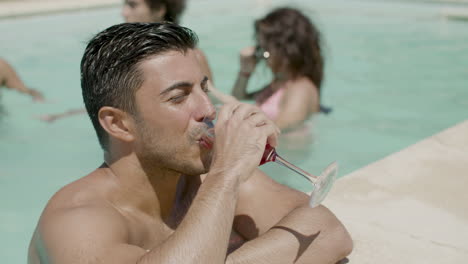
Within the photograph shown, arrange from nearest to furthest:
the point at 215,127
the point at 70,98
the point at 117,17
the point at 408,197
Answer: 1. the point at 215,127
2. the point at 408,197
3. the point at 70,98
4. the point at 117,17

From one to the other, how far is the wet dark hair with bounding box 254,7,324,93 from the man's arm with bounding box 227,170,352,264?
269 cm

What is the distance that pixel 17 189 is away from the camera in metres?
5.38

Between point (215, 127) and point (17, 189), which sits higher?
point (215, 127)

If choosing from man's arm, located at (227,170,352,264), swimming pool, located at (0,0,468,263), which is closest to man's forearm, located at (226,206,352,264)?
man's arm, located at (227,170,352,264)

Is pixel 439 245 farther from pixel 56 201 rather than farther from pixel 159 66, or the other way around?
pixel 56 201

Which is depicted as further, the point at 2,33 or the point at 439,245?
the point at 2,33

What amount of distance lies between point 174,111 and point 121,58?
A: 299 millimetres

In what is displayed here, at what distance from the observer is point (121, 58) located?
87.4 inches

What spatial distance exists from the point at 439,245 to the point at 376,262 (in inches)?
Answer: 14.5

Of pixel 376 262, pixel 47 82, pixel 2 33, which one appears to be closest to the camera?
pixel 376 262

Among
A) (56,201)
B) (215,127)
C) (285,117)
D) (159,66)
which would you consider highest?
(159,66)

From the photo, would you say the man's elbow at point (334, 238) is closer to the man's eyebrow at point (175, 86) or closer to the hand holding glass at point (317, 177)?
the hand holding glass at point (317, 177)

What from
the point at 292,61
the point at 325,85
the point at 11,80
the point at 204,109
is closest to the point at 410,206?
the point at 204,109

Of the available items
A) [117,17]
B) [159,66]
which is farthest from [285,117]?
[117,17]
